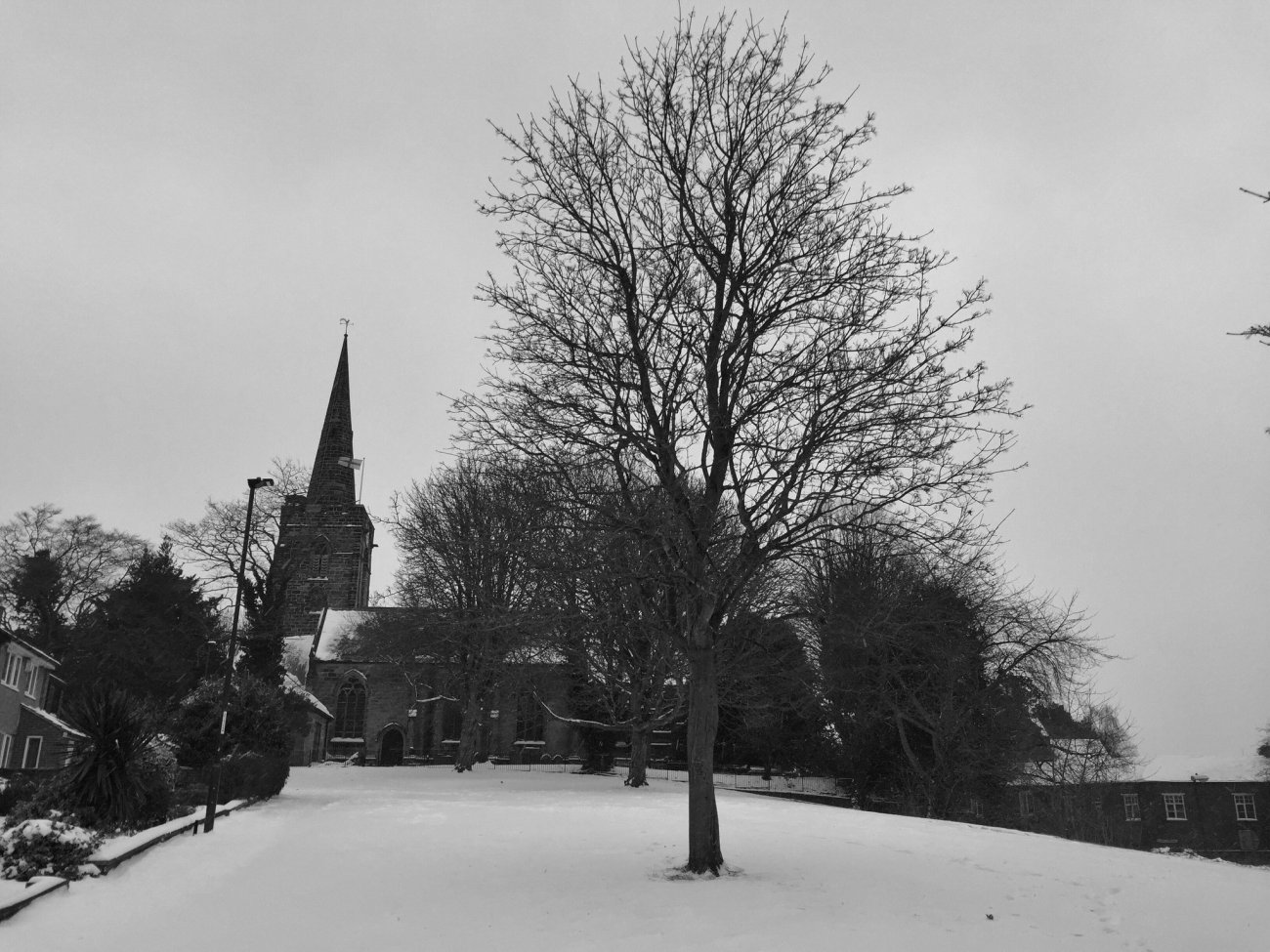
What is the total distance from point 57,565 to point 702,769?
159ft

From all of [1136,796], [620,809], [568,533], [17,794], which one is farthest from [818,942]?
[1136,796]

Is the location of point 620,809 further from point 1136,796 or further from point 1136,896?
point 1136,796

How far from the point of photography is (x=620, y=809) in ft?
72.1

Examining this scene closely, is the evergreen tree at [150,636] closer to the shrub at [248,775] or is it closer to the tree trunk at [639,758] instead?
the shrub at [248,775]

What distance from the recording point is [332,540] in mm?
68375

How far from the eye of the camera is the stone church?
51.1 meters

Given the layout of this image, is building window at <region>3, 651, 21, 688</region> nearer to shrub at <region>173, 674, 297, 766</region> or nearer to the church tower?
shrub at <region>173, 674, 297, 766</region>

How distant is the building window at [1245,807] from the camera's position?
150ft

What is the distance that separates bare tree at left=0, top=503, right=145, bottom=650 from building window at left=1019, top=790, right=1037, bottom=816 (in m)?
45.3

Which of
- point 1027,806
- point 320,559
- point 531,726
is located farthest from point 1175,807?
point 320,559

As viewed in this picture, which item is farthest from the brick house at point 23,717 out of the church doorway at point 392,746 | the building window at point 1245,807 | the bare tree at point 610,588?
the building window at point 1245,807

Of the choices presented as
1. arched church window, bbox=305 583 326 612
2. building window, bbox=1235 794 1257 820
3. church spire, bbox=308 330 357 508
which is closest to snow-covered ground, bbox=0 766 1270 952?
building window, bbox=1235 794 1257 820

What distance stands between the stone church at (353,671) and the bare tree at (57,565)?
972cm

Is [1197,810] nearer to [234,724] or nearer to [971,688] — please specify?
[971,688]
